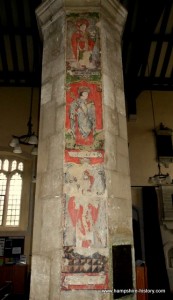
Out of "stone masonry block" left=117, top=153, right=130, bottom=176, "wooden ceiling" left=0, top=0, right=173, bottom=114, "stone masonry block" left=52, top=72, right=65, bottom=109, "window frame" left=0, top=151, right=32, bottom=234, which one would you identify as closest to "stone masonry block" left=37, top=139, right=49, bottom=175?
"stone masonry block" left=52, top=72, right=65, bottom=109

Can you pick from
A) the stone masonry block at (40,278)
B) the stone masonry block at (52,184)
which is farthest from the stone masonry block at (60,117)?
the stone masonry block at (40,278)

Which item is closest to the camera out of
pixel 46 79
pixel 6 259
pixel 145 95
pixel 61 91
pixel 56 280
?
pixel 56 280

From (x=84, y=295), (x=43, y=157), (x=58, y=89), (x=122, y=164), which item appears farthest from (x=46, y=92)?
(x=84, y=295)

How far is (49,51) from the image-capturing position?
2646 mm

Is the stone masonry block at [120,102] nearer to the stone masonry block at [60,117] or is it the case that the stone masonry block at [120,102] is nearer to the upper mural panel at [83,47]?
the upper mural panel at [83,47]

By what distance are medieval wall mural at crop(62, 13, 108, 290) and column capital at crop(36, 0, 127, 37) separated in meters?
0.12

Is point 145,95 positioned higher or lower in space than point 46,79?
higher

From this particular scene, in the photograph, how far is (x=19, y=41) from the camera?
642 centimetres

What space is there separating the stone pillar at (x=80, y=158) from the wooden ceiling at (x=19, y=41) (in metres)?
2.59

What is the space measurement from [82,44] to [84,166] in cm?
132

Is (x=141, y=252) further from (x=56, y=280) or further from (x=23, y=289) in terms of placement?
(x=56, y=280)

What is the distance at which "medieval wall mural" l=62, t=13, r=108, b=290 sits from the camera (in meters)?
1.79

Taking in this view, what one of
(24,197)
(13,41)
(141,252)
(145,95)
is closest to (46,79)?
(13,41)

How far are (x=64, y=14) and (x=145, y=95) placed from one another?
6530 mm
